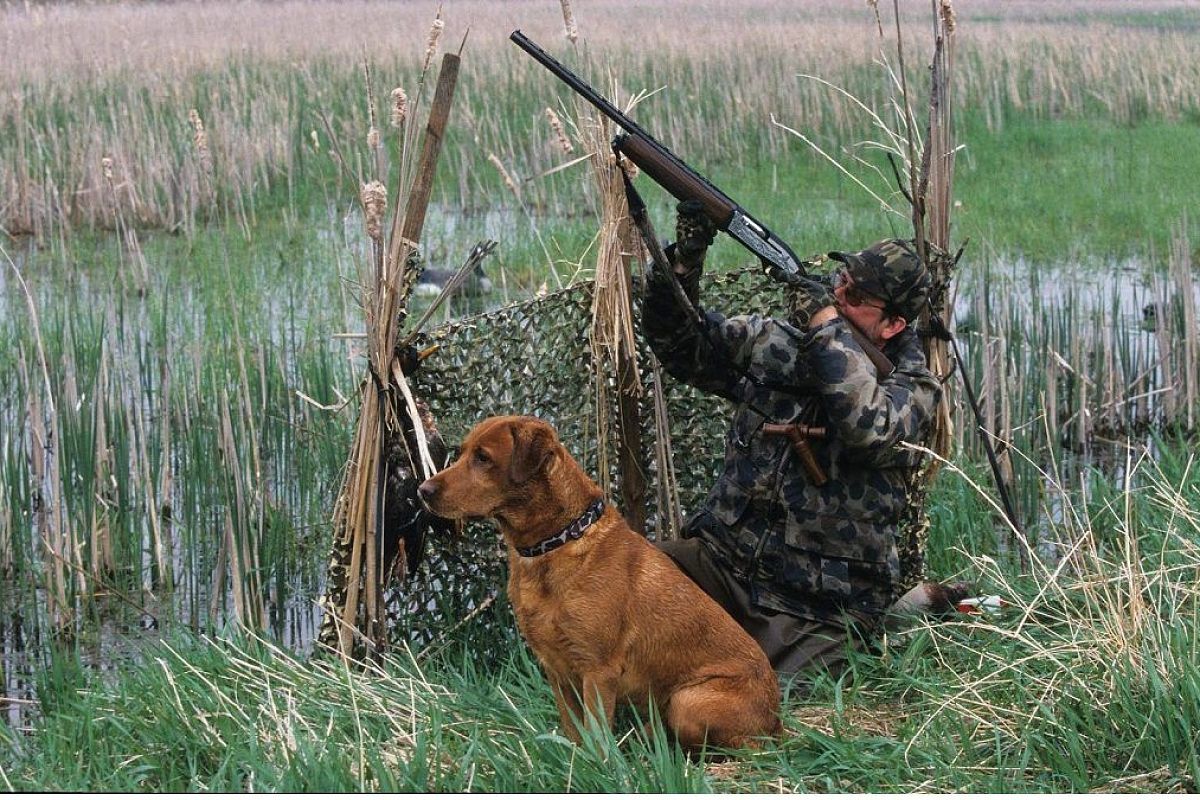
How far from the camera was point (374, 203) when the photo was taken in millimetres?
4340

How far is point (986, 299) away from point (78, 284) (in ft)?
19.3

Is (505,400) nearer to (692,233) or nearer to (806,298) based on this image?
(692,233)

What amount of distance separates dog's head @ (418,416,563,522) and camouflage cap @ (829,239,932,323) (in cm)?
120

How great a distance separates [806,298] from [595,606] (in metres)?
1.22

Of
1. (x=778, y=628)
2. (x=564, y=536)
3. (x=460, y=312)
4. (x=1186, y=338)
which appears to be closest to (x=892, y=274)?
(x=778, y=628)

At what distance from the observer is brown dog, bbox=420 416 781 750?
3.82m

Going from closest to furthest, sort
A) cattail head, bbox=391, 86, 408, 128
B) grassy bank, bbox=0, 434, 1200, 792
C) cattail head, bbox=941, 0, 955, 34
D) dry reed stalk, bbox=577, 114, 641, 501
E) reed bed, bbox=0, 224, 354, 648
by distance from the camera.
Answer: grassy bank, bbox=0, 434, 1200, 792, cattail head, bbox=391, 86, 408, 128, dry reed stalk, bbox=577, 114, 641, 501, cattail head, bbox=941, 0, 955, 34, reed bed, bbox=0, 224, 354, 648

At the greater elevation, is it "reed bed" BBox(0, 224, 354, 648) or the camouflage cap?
the camouflage cap

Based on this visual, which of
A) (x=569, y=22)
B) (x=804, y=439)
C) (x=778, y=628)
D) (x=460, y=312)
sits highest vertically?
(x=569, y=22)

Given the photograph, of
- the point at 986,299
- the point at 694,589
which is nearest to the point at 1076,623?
the point at 694,589

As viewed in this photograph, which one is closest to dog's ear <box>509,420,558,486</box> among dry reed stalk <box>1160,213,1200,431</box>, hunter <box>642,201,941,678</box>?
hunter <box>642,201,941,678</box>

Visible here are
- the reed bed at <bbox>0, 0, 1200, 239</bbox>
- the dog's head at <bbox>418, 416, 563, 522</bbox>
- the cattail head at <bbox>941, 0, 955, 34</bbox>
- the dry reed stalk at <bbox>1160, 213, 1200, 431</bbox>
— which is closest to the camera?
the dog's head at <bbox>418, 416, 563, 522</bbox>

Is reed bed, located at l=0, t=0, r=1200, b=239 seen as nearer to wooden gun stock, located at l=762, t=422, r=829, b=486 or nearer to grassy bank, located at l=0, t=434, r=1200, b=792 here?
grassy bank, located at l=0, t=434, r=1200, b=792

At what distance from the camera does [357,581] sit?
4715 millimetres
